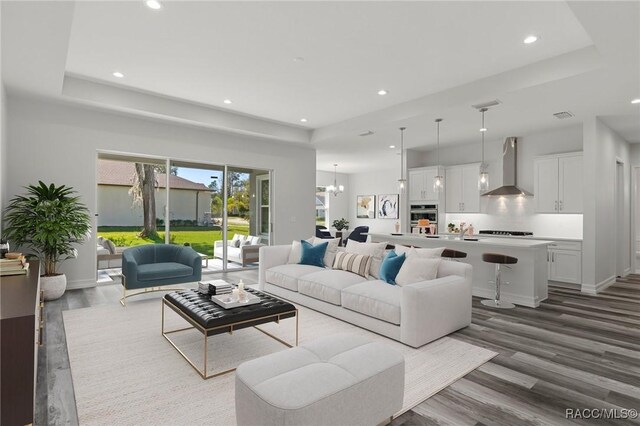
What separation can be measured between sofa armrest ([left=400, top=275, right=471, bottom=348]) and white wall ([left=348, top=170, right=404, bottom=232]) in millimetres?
8310

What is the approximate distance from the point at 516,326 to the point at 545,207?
3.64 meters

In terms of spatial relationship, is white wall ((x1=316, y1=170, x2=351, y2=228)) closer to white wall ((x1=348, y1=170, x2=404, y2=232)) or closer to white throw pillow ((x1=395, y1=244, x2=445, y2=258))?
white wall ((x1=348, y1=170, x2=404, y2=232))

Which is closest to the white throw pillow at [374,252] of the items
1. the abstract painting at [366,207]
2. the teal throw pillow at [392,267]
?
the teal throw pillow at [392,267]

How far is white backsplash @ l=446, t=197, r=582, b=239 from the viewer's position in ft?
21.4

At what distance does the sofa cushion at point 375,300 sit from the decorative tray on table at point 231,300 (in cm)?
108

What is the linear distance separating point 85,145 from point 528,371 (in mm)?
6491

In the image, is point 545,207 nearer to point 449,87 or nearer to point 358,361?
point 449,87

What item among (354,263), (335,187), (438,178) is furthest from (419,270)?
(335,187)

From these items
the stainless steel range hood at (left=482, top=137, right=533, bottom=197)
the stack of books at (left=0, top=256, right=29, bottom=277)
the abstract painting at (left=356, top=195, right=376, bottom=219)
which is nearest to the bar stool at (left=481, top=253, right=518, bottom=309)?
the stainless steel range hood at (left=482, top=137, right=533, bottom=197)

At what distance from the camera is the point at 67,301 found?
15.4 feet

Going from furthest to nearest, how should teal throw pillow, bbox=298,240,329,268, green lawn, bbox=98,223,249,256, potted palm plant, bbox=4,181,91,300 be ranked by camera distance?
1. green lawn, bbox=98,223,249,256
2. teal throw pillow, bbox=298,240,329,268
3. potted palm plant, bbox=4,181,91,300

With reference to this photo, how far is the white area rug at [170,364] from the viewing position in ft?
7.25

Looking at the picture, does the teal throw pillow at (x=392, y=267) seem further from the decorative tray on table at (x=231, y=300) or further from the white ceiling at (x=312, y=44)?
the white ceiling at (x=312, y=44)

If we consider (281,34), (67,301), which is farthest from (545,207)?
(67,301)
